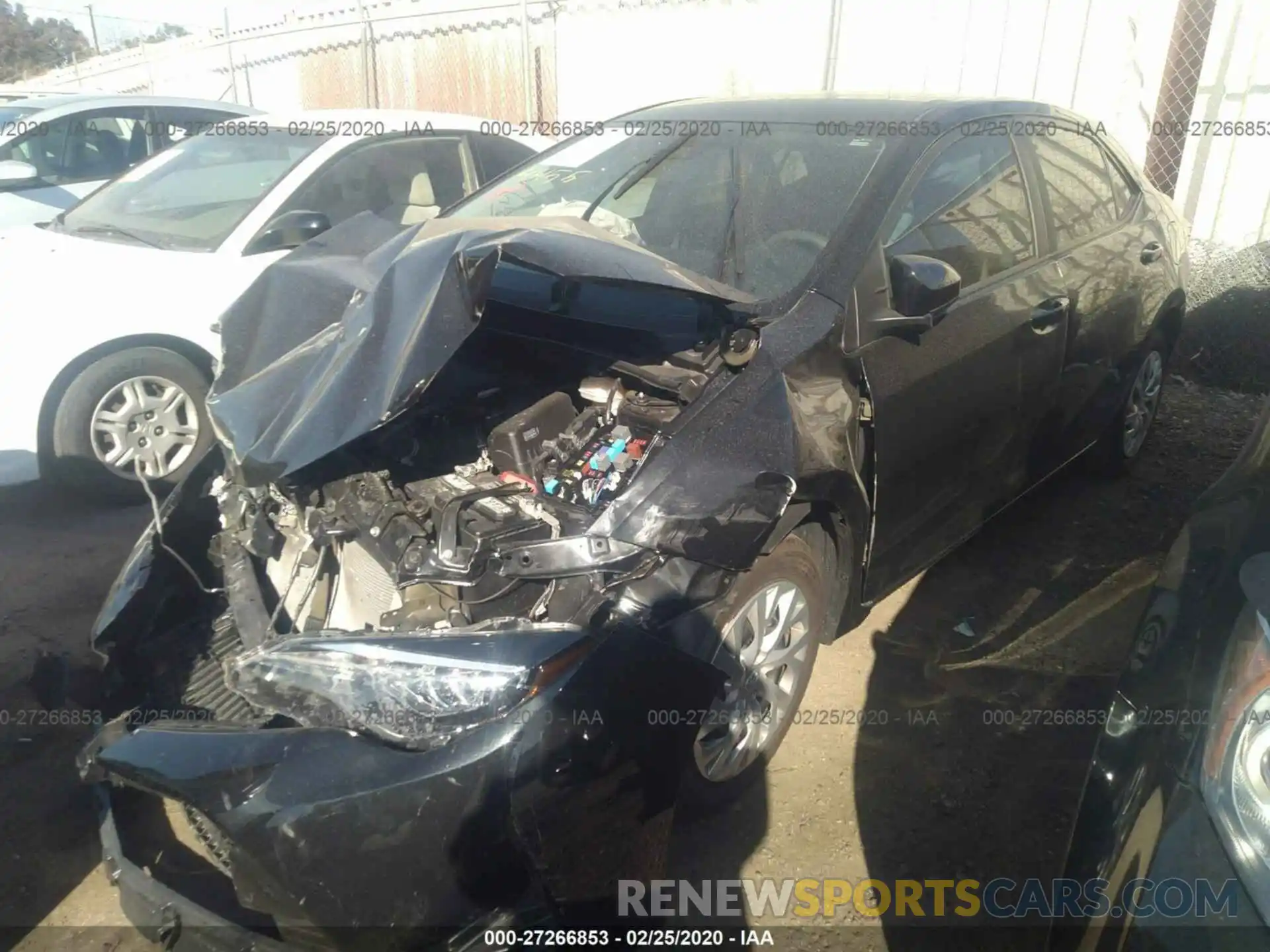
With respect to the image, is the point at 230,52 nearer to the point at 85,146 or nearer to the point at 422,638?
the point at 85,146

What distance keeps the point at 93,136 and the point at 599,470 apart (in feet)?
21.5

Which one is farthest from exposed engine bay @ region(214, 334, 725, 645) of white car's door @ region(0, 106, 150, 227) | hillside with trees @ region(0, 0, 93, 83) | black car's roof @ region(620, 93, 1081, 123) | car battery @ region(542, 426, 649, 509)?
hillside with trees @ region(0, 0, 93, 83)

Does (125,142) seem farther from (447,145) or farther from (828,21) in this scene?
(828,21)

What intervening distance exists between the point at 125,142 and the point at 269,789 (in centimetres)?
692

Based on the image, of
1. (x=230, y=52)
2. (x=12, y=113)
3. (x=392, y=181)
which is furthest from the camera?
(x=230, y=52)

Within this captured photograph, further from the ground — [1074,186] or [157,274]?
[1074,186]

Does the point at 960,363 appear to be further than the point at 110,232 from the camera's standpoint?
No

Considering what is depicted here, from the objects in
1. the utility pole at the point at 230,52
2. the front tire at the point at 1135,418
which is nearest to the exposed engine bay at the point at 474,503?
the front tire at the point at 1135,418

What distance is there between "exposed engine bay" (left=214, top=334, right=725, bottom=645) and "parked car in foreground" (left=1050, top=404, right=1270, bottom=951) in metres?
1.00

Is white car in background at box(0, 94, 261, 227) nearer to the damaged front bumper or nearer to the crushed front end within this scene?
the crushed front end

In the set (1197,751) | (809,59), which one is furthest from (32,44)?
(1197,751)

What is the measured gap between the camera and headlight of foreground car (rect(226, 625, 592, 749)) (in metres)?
1.84

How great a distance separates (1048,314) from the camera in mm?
3295

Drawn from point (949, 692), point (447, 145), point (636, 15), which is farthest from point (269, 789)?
point (636, 15)
